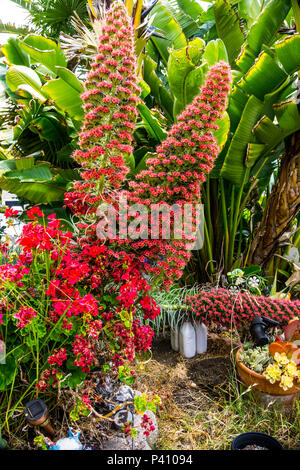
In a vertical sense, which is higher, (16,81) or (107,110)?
(16,81)

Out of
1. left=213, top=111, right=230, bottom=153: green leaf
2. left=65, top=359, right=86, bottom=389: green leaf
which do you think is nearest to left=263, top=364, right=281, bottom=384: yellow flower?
left=65, top=359, right=86, bottom=389: green leaf

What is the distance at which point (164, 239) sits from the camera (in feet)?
5.02

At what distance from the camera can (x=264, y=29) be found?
2.52 m

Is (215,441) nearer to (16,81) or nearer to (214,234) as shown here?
(214,234)

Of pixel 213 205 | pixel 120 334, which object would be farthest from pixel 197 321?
pixel 213 205

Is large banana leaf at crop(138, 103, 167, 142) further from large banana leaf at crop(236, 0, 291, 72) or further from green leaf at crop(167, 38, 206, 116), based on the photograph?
large banana leaf at crop(236, 0, 291, 72)

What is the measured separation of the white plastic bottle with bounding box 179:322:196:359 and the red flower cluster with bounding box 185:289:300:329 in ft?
0.39

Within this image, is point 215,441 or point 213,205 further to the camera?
point 213,205

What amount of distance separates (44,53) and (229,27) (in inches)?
67.4

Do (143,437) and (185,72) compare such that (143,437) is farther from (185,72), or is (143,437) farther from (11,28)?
(11,28)

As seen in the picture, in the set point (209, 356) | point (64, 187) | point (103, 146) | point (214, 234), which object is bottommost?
point (209, 356)

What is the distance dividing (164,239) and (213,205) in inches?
67.1
